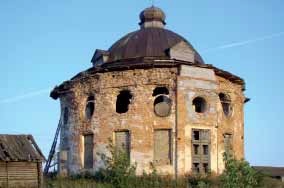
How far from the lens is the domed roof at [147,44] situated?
25172mm

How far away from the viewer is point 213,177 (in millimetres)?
22703

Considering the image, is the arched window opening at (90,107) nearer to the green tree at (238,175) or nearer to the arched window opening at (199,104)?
the arched window opening at (199,104)

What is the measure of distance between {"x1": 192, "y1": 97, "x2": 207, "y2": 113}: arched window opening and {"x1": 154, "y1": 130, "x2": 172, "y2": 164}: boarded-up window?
1.98 meters

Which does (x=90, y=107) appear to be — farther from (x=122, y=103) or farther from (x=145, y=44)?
(x=145, y=44)

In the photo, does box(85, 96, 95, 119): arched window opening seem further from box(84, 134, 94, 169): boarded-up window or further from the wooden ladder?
the wooden ladder

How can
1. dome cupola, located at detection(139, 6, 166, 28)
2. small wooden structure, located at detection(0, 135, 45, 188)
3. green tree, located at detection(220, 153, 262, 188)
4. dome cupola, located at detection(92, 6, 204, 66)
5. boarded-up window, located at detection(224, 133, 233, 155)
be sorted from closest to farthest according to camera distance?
1. green tree, located at detection(220, 153, 262, 188)
2. small wooden structure, located at detection(0, 135, 45, 188)
3. boarded-up window, located at detection(224, 133, 233, 155)
4. dome cupola, located at detection(92, 6, 204, 66)
5. dome cupola, located at detection(139, 6, 166, 28)

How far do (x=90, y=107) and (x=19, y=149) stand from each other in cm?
524

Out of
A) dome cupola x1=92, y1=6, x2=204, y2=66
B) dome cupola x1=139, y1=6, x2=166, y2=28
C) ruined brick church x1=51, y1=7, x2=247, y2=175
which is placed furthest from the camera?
dome cupola x1=139, y1=6, x2=166, y2=28

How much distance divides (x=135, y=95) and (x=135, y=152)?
8.71ft

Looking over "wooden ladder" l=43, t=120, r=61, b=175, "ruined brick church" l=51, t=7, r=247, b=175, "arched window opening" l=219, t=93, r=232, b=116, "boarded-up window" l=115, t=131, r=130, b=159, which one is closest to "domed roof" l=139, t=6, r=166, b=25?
"ruined brick church" l=51, t=7, r=247, b=175

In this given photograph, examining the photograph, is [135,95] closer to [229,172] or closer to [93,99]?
[93,99]

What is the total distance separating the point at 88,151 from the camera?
2470 centimetres

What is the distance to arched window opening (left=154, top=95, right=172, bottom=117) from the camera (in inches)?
922

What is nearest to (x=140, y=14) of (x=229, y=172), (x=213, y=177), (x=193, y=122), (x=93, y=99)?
(x=93, y=99)
